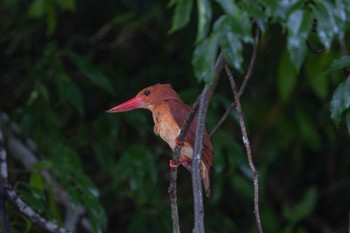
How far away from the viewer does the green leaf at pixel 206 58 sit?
2.22m

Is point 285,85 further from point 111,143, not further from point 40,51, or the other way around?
point 40,51

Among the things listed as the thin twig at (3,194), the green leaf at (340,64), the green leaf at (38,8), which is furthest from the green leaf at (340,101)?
the green leaf at (38,8)

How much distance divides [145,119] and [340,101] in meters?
1.74

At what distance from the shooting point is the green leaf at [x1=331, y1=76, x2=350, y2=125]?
9.39 ft

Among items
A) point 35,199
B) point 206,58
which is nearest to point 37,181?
point 35,199

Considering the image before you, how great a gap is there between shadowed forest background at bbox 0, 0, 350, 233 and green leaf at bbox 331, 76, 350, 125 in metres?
1.09

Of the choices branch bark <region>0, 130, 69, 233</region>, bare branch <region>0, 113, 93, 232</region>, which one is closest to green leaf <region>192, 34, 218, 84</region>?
branch bark <region>0, 130, 69, 233</region>

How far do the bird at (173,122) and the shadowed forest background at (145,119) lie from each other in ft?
2.09

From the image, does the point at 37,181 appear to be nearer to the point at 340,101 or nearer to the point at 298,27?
the point at 340,101

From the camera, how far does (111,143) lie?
4645mm

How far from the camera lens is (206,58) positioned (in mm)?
2219

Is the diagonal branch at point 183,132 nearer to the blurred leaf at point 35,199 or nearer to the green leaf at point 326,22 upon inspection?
the green leaf at point 326,22

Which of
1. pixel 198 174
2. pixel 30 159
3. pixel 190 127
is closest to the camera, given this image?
pixel 198 174

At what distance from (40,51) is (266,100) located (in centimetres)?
126
